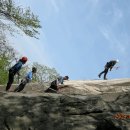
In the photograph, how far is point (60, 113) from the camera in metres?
13.8

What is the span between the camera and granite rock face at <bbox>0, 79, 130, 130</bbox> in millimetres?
13062

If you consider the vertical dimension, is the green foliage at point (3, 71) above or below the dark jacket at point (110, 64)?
above

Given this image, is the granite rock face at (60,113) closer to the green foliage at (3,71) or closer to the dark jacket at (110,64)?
the dark jacket at (110,64)

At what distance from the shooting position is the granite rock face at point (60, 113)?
42.9ft

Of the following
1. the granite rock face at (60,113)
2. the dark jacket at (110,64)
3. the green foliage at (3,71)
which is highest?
the green foliage at (3,71)

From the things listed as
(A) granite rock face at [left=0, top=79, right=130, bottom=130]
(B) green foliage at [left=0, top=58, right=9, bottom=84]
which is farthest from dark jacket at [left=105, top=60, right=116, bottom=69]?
(B) green foliage at [left=0, top=58, right=9, bottom=84]

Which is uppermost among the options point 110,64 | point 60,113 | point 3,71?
point 3,71

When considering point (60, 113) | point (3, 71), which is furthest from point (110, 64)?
point (3, 71)

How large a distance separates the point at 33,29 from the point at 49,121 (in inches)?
960

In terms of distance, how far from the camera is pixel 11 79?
2002cm

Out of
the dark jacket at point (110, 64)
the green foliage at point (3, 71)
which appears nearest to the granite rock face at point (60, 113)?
the dark jacket at point (110, 64)

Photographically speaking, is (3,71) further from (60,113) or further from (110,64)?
(60,113)

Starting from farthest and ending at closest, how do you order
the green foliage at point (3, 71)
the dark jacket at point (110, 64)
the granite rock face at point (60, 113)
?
the green foliage at point (3, 71), the dark jacket at point (110, 64), the granite rock face at point (60, 113)

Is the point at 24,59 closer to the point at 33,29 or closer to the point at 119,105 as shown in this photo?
the point at 119,105
